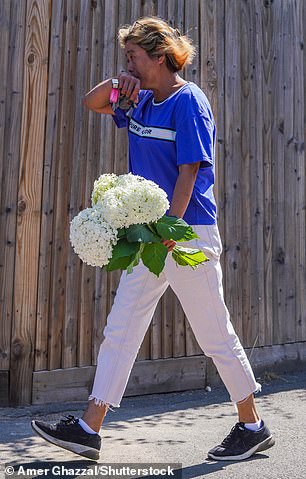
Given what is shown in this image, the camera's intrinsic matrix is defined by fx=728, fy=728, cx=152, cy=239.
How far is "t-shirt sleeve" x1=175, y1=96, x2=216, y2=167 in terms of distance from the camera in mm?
3248

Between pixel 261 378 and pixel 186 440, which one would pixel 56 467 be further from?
pixel 261 378

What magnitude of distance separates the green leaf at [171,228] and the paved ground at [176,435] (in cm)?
106

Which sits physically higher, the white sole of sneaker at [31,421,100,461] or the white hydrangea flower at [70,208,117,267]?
the white hydrangea flower at [70,208,117,267]

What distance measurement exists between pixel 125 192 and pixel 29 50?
2.17 metres

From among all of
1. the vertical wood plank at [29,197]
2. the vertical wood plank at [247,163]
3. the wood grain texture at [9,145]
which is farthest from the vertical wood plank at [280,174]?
the wood grain texture at [9,145]

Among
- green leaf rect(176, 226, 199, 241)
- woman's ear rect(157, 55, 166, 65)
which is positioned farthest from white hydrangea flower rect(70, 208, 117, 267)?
woman's ear rect(157, 55, 166, 65)

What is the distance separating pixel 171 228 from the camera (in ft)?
10.2

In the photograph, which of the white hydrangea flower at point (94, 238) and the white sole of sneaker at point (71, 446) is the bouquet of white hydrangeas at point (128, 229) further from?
the white sole of sneaker at point (71, 446)

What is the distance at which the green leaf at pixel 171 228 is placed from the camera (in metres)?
3.10

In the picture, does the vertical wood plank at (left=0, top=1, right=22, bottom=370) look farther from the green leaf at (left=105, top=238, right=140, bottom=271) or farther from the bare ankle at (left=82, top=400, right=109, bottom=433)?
the green leaf at (left=105, top=238, right=140, bottom=271)

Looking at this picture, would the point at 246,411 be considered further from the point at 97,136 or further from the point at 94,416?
the point at 97,136

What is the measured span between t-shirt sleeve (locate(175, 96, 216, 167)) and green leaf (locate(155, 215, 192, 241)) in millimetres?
290

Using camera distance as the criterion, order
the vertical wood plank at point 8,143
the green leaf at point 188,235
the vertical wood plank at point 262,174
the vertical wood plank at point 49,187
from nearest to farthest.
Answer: the green leaf at point 188,235 → the vertical wood plank at point 8,143 → the vertical wood plank at point 49,187 → the vertical wood plank at point 262,174

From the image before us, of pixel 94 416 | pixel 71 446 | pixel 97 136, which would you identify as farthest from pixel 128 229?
pixel 97 136
